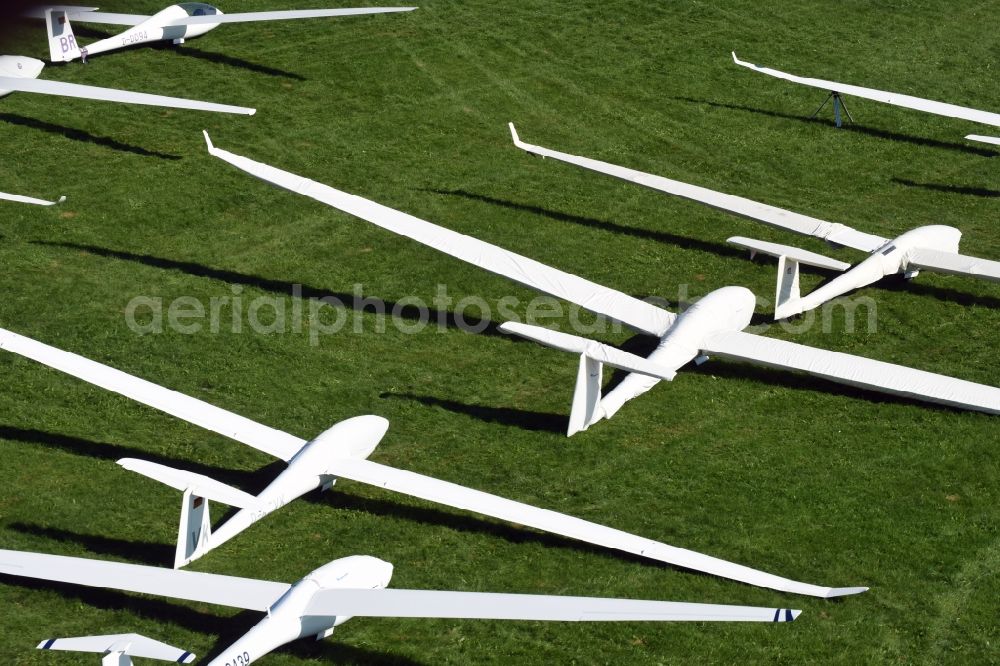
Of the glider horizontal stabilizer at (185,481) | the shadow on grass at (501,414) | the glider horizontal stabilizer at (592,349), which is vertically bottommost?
the shadow on grass at (501,414)

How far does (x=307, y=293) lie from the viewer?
33219mm

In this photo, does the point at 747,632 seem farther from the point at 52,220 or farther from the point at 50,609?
the point at 52,220

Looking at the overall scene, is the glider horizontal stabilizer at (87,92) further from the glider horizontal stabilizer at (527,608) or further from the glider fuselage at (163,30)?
the glider horizontal stabilizer at (527,608)

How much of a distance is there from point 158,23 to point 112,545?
30497mm

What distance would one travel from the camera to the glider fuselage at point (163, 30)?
46250 mm

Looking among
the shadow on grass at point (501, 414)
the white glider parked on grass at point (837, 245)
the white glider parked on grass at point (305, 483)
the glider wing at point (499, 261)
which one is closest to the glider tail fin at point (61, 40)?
the glider wing at point (499, 261)

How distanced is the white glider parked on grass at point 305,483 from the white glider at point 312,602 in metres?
2.07

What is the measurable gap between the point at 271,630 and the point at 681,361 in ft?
43.3

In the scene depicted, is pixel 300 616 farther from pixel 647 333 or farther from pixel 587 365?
pixel 647 333

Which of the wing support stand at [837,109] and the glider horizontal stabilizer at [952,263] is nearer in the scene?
the glider horizontal stabilizer at [952,263]

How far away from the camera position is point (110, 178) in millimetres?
38969

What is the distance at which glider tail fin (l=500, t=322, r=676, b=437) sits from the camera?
2472 centimetres

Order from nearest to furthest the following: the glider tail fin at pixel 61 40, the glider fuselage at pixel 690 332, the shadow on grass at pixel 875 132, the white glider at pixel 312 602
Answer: the white glider at pixel 312 602
the glider fuselage at pixel 690 332
the glider tail fin at pixel 61 40
the shadow on grass at pixel 875 132

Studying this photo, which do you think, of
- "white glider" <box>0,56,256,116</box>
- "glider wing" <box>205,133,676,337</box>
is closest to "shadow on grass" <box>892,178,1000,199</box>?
"glider wing" <box>205,133,676,337</box>
